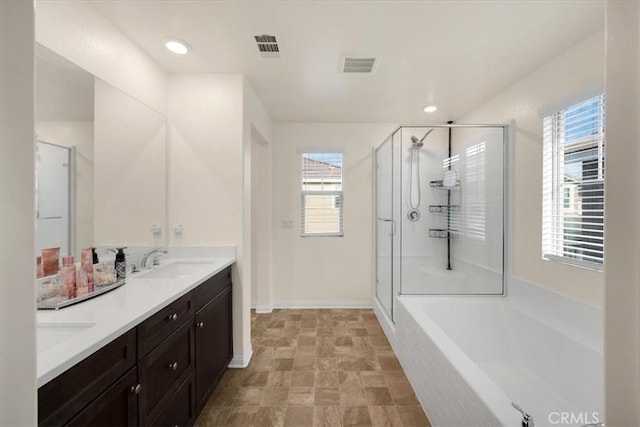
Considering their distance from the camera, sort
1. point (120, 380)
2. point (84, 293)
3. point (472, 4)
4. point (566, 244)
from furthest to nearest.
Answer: point (566, 244) < point (472, 4) < point (84, 293) < point (120, 380)

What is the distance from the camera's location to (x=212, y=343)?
2.03m

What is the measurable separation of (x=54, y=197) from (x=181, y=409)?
1.34 m

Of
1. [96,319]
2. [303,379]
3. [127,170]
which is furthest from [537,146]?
[127,170]

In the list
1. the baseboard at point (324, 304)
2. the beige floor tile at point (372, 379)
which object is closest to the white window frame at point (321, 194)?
the baseboard at point (324, 304)

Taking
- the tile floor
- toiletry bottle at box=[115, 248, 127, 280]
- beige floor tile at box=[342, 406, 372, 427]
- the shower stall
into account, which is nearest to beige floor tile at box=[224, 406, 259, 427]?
the tile floor

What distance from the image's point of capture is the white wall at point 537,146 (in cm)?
181

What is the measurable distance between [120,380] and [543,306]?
2700 mm

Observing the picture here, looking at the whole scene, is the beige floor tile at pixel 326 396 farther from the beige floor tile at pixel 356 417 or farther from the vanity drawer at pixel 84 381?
the vanity drawer at pixel 84 381

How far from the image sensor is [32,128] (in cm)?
52

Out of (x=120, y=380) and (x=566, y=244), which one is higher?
(x=566, y=244)

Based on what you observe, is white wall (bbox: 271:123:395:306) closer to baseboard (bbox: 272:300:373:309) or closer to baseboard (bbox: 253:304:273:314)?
baseboard (bbox: 272:300:373:309)

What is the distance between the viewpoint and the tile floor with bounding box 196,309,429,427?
1871 mm

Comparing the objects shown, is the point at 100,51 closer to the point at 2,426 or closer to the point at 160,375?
the point at 160,375

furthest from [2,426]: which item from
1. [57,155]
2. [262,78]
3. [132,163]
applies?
[262,78]
